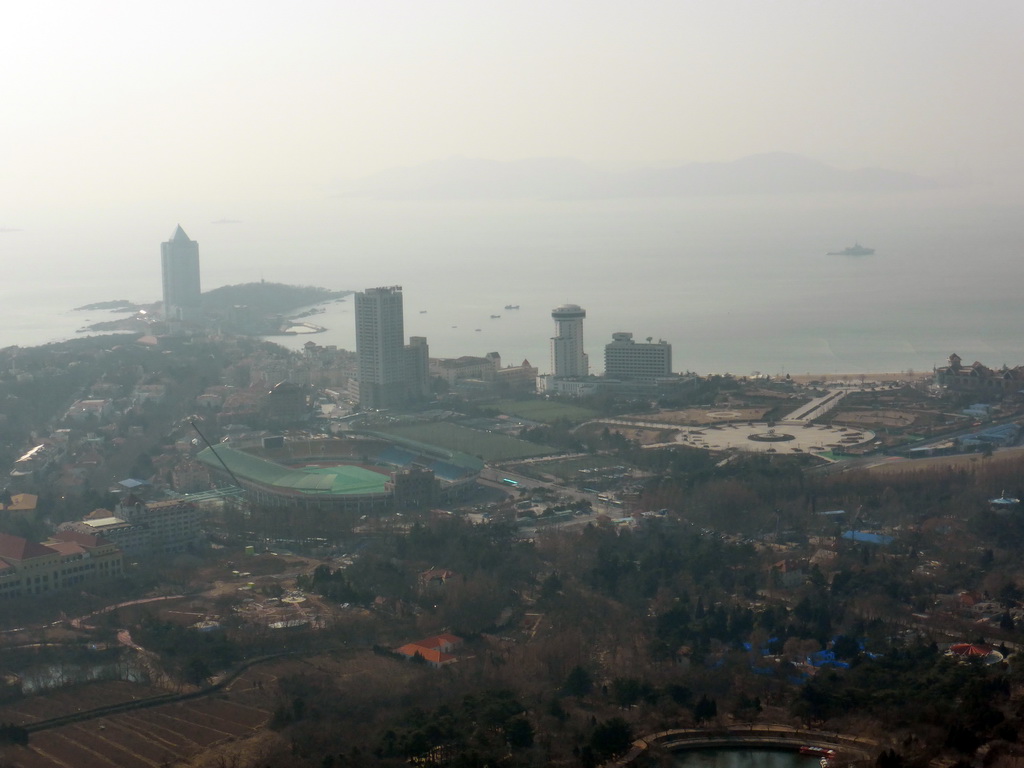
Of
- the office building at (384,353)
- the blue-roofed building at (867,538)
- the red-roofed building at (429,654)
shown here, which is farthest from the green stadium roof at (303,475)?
the red-roofed building at (429,654)

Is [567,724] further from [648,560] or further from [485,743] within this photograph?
[648,560]

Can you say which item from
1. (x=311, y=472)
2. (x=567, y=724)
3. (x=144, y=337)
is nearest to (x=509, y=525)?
(x=311, y=472)

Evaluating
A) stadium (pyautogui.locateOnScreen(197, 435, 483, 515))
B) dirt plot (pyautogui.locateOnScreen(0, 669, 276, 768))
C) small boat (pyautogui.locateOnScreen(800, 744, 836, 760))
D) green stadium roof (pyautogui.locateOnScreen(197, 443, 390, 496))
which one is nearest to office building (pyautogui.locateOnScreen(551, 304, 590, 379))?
stadium (pyautogui.locateOnScreen(197, 435, 483, 515))

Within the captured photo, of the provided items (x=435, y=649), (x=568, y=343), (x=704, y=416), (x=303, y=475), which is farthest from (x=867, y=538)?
(x=568, y=343)

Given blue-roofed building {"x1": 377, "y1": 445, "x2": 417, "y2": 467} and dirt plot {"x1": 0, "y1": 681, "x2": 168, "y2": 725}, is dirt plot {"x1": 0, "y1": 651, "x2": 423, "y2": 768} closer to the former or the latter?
dirt plot {"x1": 0, "y1": 681, "x2": 168, "y2": 725}

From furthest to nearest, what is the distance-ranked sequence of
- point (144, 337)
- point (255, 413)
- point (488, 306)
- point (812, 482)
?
point (488, 306)
point (144, 337)
point (255, 413)
point (812, 482)

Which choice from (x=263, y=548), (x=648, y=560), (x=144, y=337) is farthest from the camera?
(x=144, y=337)
